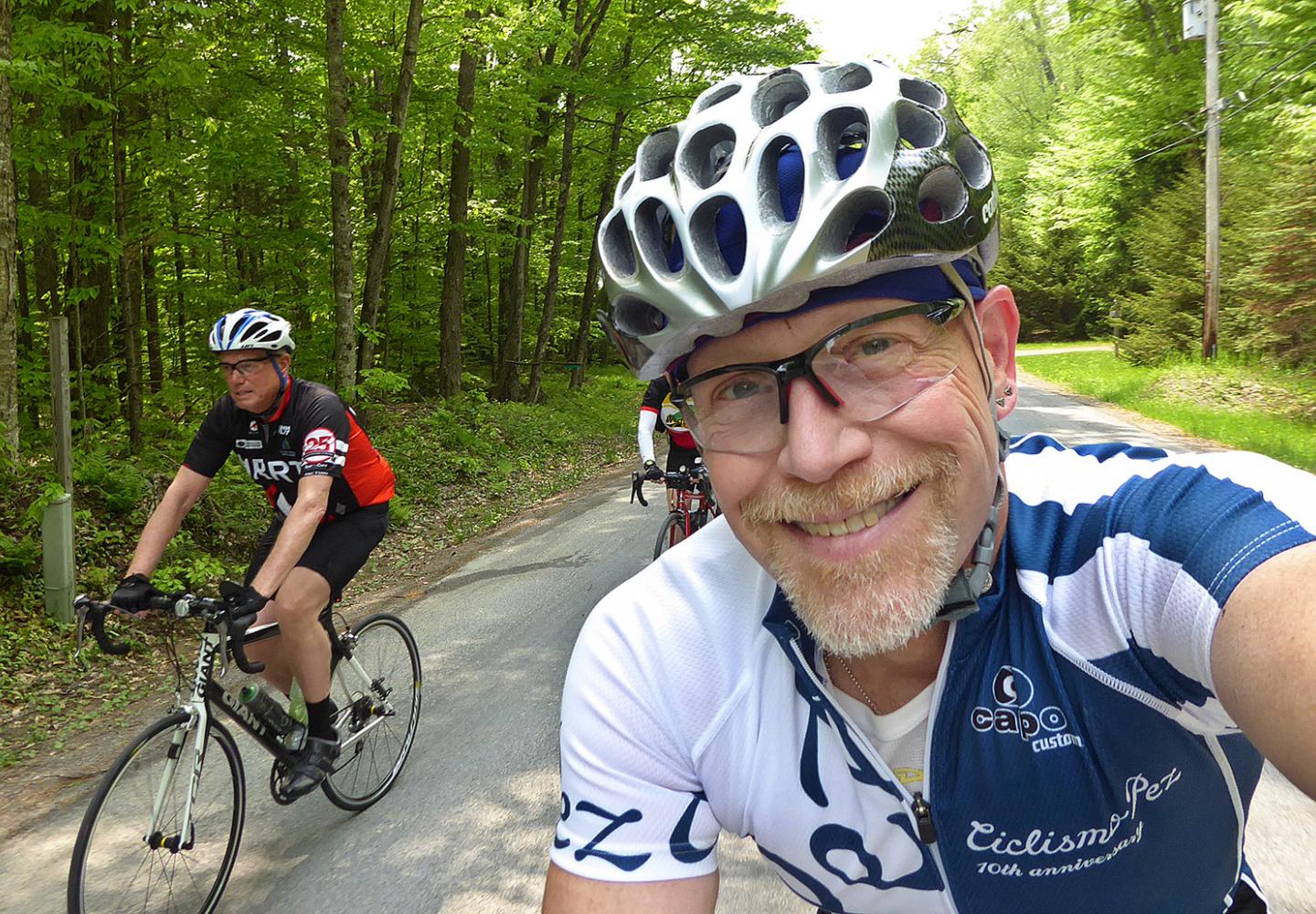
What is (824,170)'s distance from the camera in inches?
64.1

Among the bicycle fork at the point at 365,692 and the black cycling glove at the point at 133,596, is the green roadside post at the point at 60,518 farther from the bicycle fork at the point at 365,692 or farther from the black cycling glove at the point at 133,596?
the black cycling glove at the point at 133,596

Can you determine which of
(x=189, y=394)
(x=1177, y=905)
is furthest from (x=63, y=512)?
(x=1177, y=905)

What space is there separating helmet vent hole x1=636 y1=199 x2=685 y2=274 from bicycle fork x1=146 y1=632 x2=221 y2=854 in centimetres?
285

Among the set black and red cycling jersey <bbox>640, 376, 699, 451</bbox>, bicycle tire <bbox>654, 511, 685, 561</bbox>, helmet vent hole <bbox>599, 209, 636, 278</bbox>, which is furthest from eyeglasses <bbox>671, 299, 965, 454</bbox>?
bicycle tire <bbox>654, 511, 685, 561</bbox>

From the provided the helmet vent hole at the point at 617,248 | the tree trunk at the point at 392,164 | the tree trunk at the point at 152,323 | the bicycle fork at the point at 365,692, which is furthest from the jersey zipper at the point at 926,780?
the tree trunk at the point at 152,323

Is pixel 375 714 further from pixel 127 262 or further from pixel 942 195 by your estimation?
pixel 127 262

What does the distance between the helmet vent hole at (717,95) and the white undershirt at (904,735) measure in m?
1.30

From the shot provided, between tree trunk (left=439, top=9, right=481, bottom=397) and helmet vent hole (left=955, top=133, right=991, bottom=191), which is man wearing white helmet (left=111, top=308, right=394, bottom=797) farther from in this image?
tree trunk (left=439, top=9, right=481, bottom=397)

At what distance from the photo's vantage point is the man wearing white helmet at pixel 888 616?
1.41 m

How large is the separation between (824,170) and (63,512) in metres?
7.17

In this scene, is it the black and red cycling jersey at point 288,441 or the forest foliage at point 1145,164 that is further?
the forest foliage at point 1145,164

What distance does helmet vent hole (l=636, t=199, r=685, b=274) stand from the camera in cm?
177

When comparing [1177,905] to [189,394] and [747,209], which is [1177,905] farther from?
[189,394]

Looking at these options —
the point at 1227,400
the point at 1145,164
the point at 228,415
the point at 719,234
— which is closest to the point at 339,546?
the point at 228,415
